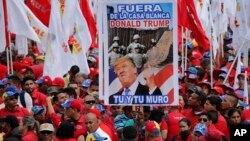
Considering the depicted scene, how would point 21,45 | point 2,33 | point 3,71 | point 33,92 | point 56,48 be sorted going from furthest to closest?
point 21,45 < point 3,71 < point 56,48 < point 2,33 < point 33,92

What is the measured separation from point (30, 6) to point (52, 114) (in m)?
5.89

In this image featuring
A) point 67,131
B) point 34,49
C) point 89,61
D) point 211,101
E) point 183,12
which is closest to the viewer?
point 67,131

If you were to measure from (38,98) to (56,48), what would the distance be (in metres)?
3.22

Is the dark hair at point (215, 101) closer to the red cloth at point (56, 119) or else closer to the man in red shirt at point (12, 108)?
the red cloth at point (56, 119)

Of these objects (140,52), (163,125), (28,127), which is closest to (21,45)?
(163,125)

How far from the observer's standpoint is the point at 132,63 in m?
14.3

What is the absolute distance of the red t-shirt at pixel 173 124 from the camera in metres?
15.6

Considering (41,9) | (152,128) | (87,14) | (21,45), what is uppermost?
(41,9)

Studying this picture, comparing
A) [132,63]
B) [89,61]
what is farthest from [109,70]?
[89,61]

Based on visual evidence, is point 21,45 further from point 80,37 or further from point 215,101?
point 215,101

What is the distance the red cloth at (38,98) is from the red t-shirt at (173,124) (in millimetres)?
2346

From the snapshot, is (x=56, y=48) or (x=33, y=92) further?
(x=56, y=48)

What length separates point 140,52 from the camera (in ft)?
47.2

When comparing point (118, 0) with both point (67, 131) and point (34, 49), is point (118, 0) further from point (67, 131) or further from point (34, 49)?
point (34, 49)
